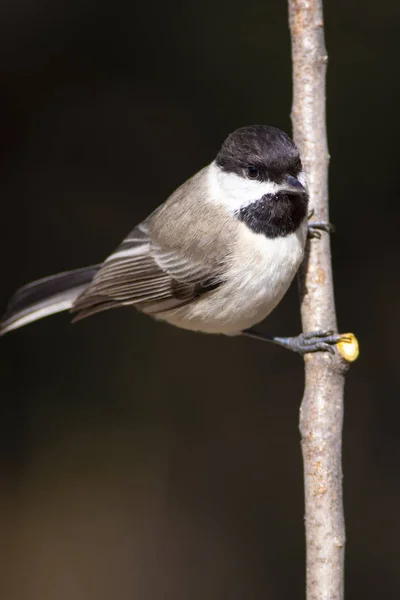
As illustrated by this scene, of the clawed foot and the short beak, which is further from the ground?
the short beak

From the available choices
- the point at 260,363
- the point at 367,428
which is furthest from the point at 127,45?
the point at 367,428

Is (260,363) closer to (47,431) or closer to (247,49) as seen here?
(47,431)

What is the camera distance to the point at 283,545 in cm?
356

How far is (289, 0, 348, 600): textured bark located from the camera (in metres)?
1.90

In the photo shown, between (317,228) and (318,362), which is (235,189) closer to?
(317,228)

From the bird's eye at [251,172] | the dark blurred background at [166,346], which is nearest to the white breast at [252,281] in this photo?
the bird's eye at [251,172]

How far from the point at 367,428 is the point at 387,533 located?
455mm

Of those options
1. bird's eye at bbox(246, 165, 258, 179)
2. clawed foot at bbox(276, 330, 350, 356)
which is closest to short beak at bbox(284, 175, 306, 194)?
bird's eye at bbox(246, 165, 258, 179)

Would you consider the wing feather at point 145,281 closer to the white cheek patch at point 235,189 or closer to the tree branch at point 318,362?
the white cheek patch at point 235,189

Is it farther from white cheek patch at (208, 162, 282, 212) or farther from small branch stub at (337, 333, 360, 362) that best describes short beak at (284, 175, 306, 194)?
small branch stub at (337, 333, 360, 362)

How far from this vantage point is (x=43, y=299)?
8.98ft

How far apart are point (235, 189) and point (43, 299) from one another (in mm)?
788

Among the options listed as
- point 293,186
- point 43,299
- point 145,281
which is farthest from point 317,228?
point 43,299

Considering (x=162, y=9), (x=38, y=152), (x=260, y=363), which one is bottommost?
(x=260, y=363)
